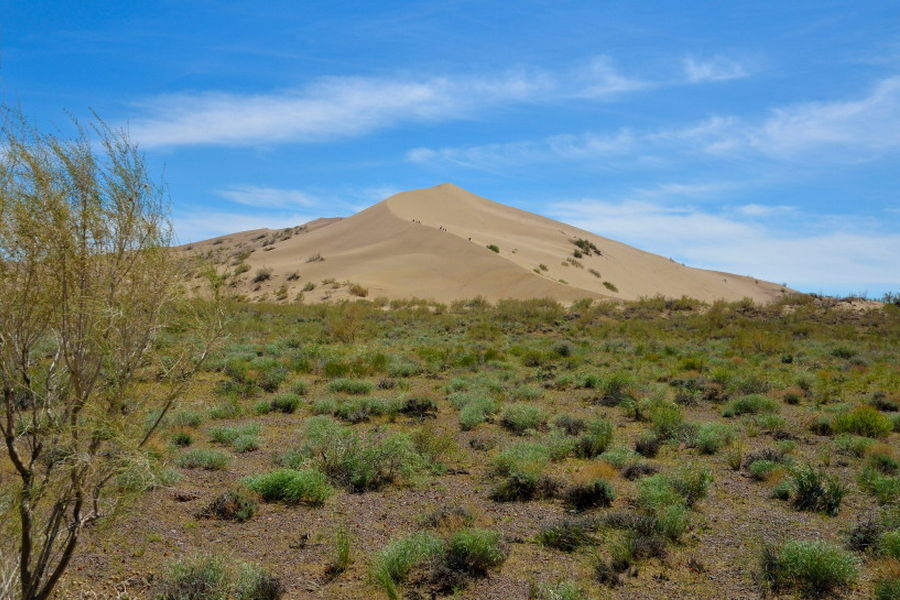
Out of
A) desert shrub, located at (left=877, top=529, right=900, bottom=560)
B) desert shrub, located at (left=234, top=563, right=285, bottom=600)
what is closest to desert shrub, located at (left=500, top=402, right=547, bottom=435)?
desert shrub, located at (left=877, top=529, right=900, bottom=560)

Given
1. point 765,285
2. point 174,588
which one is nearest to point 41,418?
point 174,588

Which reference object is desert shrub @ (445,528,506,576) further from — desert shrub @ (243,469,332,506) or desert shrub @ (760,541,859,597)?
desert shrub @ (760,541,859,597)

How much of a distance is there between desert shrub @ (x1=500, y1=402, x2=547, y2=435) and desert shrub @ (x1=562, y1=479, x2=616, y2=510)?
290 centimetres

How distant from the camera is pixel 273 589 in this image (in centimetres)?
484

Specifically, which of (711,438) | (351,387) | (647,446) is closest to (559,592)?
(647,446)

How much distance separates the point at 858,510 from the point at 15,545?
7763 millimetres

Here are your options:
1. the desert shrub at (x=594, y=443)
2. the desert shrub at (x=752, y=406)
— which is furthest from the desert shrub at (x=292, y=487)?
the desert shrub at (x=752, y=406)

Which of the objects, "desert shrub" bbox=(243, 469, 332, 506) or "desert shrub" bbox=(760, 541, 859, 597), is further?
"desert shrub" bbox=(243, 469, 332, 506)

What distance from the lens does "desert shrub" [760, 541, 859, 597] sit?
499cm

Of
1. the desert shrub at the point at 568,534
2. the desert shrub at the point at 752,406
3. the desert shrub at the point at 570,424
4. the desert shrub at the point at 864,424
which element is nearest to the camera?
the desert shrub at the point at 568,534

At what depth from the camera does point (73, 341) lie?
3.71 m

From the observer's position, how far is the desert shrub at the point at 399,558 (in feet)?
16.2

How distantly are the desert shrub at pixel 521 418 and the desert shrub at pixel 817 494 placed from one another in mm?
3991

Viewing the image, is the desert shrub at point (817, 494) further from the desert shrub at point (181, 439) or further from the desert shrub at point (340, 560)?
the desert shrub at point (181, 439)
